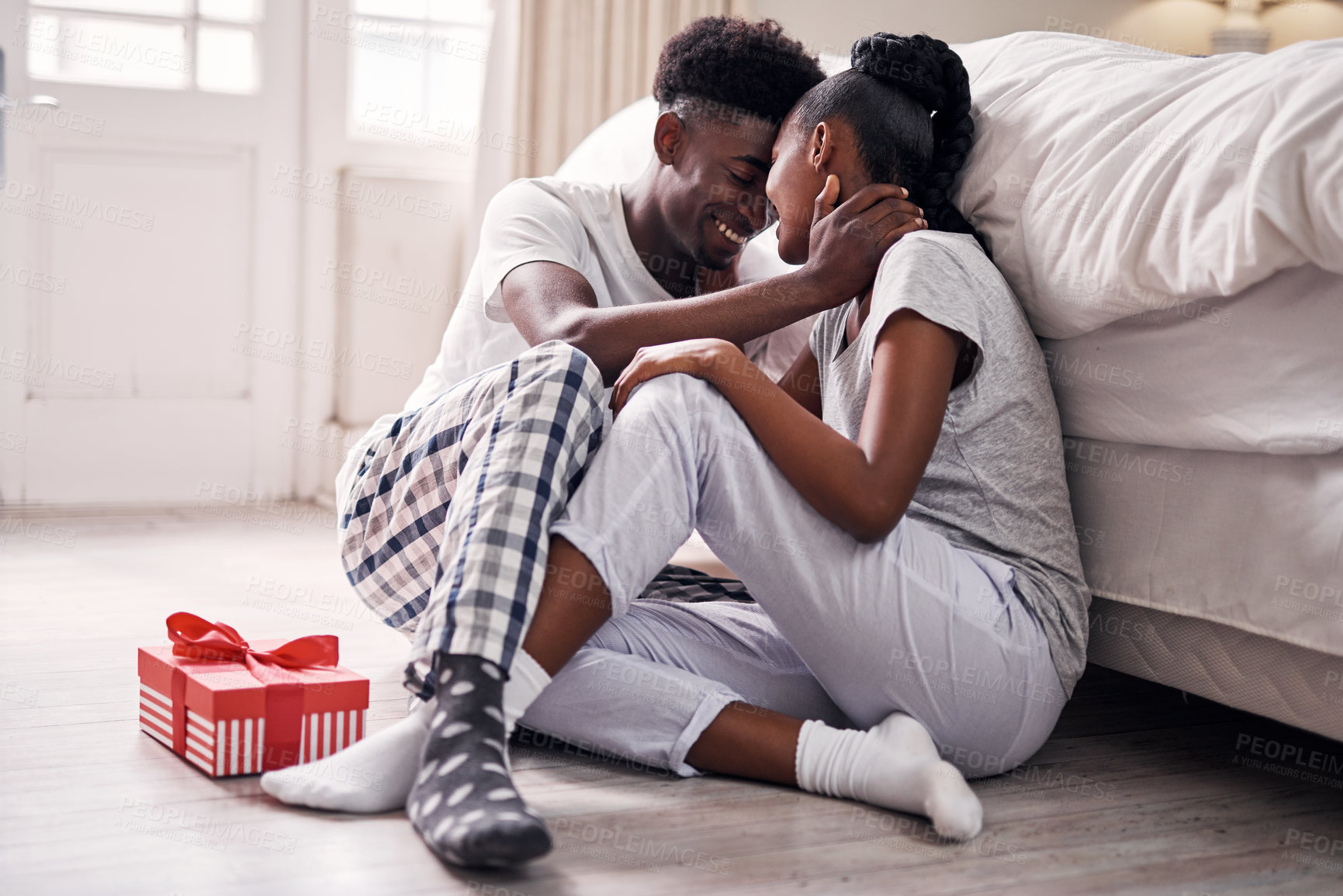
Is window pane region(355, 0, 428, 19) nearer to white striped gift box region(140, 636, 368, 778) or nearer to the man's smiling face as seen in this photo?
the man's smiling face

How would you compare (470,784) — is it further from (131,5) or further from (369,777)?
(131,5)

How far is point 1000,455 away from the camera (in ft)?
4.03

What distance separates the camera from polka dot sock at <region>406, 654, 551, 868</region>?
0.91 m

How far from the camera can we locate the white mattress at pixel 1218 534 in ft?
3.61

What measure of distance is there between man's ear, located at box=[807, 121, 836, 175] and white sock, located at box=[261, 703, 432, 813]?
2.28 ft

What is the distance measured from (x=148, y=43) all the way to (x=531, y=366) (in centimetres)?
195

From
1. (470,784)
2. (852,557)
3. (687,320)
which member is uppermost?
(687,320)

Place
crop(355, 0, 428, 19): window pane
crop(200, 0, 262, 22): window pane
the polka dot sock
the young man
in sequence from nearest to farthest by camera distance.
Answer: the polka dot sock < the young man < crop(200, 0, 262, 22): window pane < crop(355, 0, 428, 19): window pane

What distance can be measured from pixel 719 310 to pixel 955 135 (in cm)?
→ 33

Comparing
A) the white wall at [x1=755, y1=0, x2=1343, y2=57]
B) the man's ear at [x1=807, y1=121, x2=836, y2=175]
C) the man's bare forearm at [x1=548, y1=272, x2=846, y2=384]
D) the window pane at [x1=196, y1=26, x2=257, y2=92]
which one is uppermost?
the white wall at [x1=755, y1=0, x2=1343, y2=57]

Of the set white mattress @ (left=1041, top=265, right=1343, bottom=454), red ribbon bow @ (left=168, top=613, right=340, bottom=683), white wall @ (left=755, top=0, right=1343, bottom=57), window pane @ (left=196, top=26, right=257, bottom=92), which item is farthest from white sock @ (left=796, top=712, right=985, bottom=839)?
white wall @ (left=755, top=0, right=1343, bottom=57)

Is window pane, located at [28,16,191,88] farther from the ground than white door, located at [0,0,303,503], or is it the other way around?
window pane, located at [28,16,191,88]

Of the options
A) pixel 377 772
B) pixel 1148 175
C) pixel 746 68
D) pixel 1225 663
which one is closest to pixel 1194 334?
pixel 1148 175

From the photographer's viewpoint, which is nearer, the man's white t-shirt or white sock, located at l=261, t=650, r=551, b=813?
white sock, located at l=261, t=650, r=551, b=813
